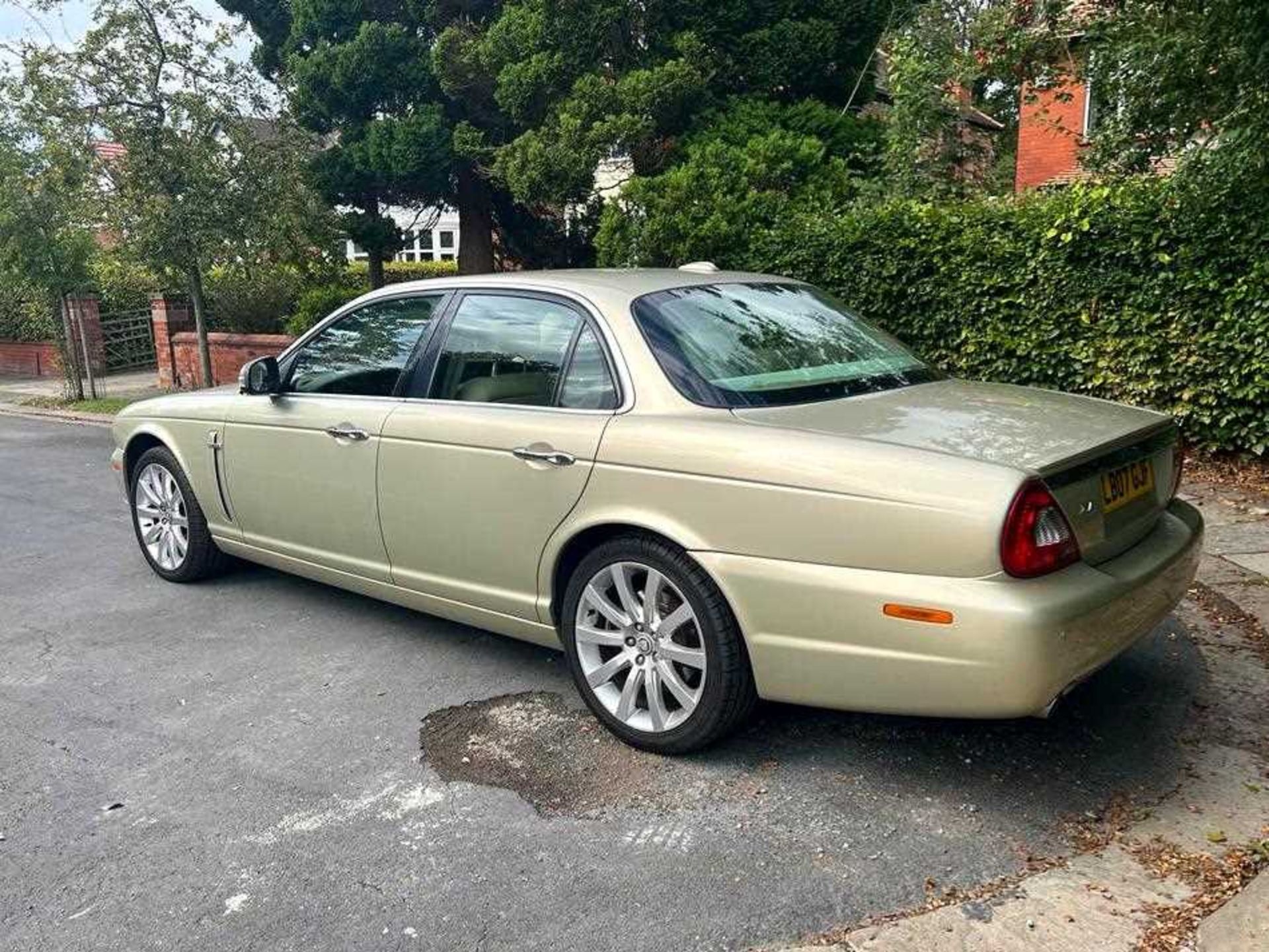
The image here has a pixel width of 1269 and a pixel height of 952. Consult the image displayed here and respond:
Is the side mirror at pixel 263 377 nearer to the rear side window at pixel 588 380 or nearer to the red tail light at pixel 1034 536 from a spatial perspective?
the rear side window at pixel 588 380

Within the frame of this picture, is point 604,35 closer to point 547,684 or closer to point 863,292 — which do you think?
point 863,292

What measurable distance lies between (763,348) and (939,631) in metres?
1.36

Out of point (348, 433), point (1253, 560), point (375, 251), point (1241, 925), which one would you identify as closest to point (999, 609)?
point (1241, 925)

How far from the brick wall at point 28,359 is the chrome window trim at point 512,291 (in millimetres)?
17216

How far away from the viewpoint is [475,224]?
1425 centimetres

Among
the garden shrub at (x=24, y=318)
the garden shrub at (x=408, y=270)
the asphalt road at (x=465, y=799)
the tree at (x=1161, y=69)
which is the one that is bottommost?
the asphalt road at (x=465, y=799)

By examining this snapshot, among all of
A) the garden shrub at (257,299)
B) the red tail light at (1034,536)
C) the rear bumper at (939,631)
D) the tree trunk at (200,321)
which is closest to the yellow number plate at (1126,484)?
the rear bumper at (939,631)

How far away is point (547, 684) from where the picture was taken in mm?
4156

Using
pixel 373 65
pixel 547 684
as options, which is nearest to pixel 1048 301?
pixel 547 684

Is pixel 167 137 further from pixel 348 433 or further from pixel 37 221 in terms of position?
pixel 348 433

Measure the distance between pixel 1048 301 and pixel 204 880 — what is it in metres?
6.82

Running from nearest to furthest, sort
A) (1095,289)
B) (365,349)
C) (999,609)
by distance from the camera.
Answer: (999,609) → (365,349) → (1095,289)

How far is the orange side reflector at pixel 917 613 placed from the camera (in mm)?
2793

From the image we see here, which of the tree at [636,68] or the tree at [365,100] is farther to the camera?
the tree at [365,100]
